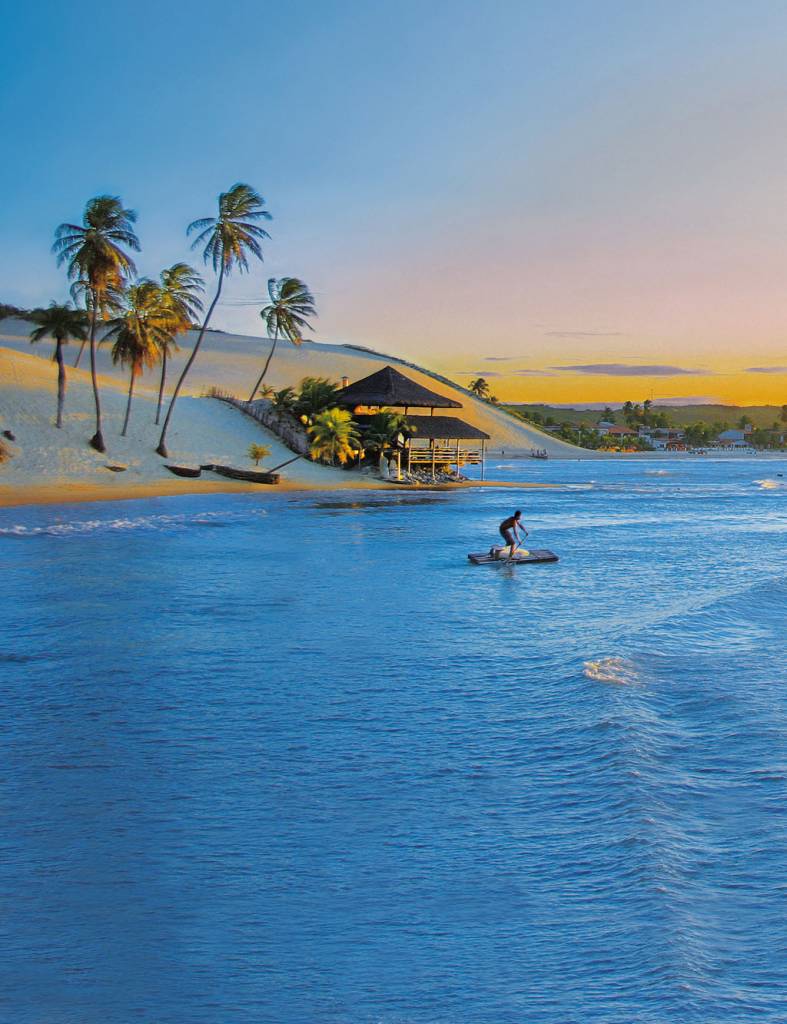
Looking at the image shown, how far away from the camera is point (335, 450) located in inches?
2199

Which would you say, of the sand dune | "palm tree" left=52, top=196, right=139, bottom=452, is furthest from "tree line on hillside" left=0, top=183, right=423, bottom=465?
the sand dune

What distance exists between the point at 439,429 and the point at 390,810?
→ 5238cm

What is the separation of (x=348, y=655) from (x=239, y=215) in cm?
4116

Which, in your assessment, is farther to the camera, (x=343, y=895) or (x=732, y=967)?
(x=343, y=895)

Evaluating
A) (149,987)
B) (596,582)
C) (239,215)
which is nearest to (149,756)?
(149,987)

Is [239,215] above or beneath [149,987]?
above

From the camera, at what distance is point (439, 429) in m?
59.2

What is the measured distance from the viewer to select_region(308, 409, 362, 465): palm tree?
5459 centimetres

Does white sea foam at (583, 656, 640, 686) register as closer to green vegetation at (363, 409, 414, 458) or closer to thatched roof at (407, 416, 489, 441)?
green vegetation at (363, 409, 414, 458)

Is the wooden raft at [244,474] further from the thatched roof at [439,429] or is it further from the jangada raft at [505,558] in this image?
the jangada raft at [505,558]

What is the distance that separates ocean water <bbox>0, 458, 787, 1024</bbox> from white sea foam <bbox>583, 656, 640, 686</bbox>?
50mm

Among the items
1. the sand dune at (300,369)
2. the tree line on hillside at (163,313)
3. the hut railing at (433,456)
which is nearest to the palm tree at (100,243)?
the tree line on hillside at (163,313)

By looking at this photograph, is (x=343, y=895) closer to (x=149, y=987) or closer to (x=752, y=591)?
(x=149, y=987)

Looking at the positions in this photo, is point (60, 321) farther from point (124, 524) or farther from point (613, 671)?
point (613, 671)
